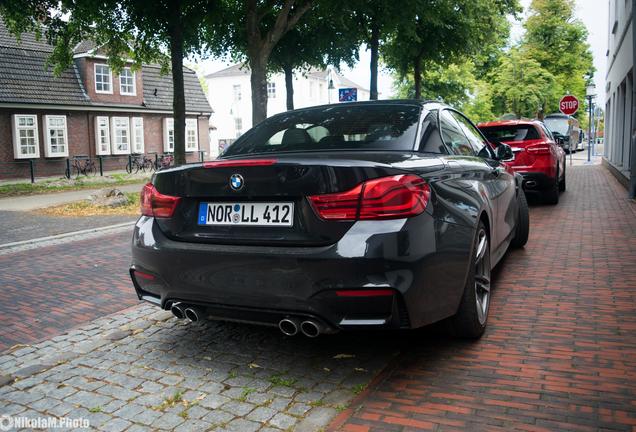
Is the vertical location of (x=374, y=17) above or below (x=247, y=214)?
above

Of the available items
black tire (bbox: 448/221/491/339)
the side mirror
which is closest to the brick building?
the side mirror

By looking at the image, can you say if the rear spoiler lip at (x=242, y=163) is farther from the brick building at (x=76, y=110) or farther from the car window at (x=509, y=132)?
the brick building at (x=76, y=110)

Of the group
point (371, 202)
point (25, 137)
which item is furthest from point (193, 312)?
point (25, 137)

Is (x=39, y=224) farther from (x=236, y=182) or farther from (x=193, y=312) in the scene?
(x=236, y=182)

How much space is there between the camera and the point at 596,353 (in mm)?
3646

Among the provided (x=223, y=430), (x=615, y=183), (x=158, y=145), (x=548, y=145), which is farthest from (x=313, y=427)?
(x=158, y=145)

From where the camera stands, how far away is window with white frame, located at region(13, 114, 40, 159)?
26.2 m

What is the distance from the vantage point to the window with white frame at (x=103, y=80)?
30578mm

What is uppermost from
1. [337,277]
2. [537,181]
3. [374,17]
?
[374,17]

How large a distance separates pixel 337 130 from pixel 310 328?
149 centimetres

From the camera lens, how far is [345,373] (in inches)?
137

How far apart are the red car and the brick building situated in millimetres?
16502

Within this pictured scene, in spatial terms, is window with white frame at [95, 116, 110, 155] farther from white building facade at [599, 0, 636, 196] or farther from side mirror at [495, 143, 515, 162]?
side mirror at [495, 143, 515, 162]

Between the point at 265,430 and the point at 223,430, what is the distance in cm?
20
